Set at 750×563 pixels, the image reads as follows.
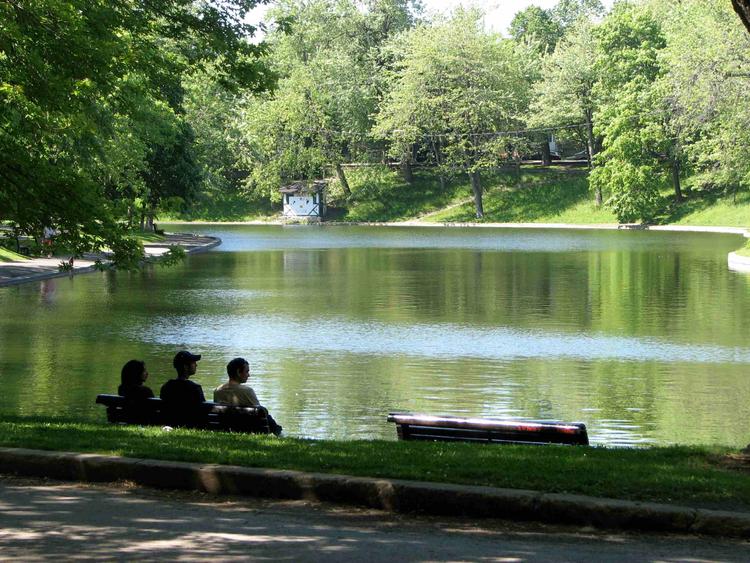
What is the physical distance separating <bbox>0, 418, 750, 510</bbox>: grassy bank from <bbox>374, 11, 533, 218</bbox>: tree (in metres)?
85.9

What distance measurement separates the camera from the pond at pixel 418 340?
55.0ft

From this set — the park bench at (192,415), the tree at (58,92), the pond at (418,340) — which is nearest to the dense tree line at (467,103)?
the pond at (418,340)

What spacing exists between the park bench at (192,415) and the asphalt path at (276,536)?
8.87 ft

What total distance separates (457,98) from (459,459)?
A: 89.8 meters

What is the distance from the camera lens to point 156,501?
27.8 feet

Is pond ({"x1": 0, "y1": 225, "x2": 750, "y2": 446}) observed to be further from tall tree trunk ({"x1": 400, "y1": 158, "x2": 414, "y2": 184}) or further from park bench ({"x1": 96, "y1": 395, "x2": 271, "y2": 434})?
tall tree trunk ({"x1": 400, "y1": 158, "x2": 414, "y2": 184})

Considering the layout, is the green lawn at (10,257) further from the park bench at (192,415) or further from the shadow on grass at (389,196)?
the shadow on grass at (389,196)

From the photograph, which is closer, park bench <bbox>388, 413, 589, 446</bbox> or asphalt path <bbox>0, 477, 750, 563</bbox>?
asphalt path <bbox>0, 477, 750, 563</bbox>

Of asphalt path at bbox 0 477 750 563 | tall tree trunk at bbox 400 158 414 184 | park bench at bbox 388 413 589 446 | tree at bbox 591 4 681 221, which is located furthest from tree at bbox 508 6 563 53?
asphalt path at bbox 0 477 750 563

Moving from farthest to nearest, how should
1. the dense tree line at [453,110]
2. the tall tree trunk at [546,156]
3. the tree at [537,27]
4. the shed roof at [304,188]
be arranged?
the tree at [537,27]
the tall tree trunk at [546,156]
the shed roof at [304,188]
the dense tree line at [453,110]

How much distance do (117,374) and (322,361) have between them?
384 cm

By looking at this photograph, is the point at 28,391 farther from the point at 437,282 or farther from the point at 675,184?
the point at 675,184

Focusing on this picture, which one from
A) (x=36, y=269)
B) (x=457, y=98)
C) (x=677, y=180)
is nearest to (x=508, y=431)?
(x=36, y=269)

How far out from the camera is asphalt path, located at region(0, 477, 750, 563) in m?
7.05
